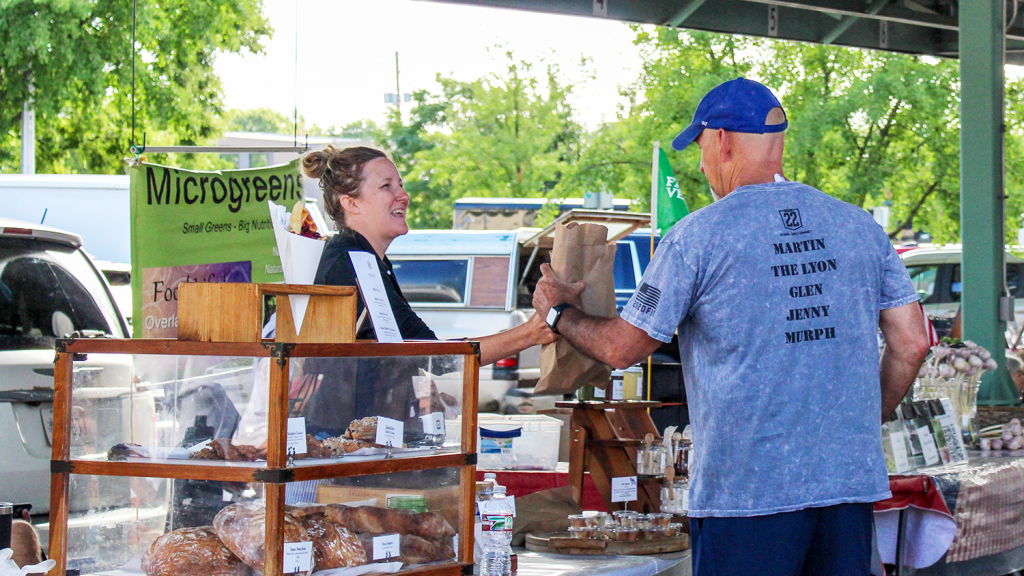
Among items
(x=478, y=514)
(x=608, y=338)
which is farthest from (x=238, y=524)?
(x=608, y=338)

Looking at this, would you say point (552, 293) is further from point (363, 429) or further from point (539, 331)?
point (363, 429)

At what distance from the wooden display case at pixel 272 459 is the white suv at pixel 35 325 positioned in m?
2.18

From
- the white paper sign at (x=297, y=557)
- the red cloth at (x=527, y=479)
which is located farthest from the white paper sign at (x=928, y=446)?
the white paper sign at (x=297, y=557)

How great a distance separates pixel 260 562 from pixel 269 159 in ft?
153

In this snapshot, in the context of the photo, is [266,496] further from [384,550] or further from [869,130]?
[869,130]

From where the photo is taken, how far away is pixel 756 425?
2.35 metres

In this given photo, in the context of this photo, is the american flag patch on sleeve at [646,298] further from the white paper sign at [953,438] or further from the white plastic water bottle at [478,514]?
the white paper sign at [953,438]

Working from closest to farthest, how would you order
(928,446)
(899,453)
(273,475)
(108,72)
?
(273,475) → (899,453) → (928,446) → (108,72)

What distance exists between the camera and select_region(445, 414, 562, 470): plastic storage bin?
390 cm

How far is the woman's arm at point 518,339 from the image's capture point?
2902 mm

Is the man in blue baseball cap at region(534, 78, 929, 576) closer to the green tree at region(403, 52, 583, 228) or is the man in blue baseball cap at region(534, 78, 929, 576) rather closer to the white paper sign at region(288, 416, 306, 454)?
the white paper sign at region(288, 416, 306, 454)

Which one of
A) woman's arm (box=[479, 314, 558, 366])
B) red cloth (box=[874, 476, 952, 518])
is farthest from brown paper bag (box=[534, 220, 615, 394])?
red cloth (box=[874, 476, 952, 518])

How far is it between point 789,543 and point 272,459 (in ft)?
3.96

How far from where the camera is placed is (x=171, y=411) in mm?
2285
